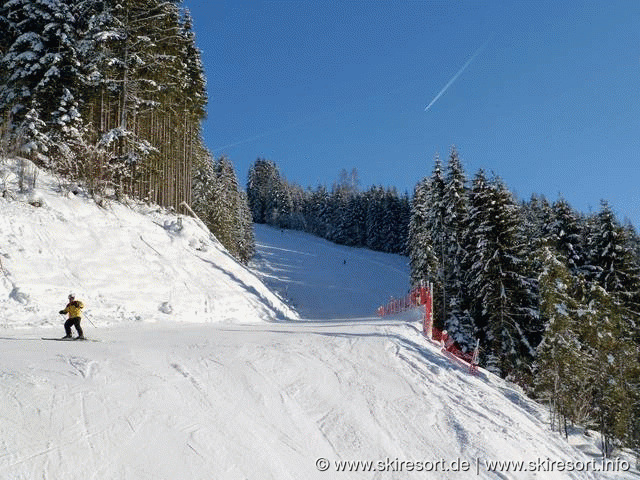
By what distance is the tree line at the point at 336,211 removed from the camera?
85250 mm

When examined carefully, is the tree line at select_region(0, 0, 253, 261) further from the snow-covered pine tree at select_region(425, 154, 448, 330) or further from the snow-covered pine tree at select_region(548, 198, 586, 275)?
the snow-covered pine tree at select_region(548, 198, 586, 275)

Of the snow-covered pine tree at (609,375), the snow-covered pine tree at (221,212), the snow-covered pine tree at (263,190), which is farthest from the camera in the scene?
the snow-covered pine tree at (263,190)

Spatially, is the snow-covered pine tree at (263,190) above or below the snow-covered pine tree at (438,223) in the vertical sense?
above

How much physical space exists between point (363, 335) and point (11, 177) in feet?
45.8

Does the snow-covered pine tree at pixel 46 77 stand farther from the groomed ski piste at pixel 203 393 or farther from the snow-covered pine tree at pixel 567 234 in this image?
the snow-covered pine tree at pixel 567 234

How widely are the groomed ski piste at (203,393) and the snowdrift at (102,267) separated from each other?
0.24 ft

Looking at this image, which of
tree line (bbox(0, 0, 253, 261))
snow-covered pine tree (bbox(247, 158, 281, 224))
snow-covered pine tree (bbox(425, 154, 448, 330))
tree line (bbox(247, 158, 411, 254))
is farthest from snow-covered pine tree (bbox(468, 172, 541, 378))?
snow-covered pine tree (bbox(247, 158, 281, 224))

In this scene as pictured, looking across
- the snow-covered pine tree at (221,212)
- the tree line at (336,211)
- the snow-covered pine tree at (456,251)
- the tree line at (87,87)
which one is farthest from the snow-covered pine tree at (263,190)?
the tree line at (87,87)

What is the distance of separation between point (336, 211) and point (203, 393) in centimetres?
8951

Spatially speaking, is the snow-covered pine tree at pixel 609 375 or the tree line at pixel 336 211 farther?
the tree line at pixel 336 211

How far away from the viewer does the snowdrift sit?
13523mm

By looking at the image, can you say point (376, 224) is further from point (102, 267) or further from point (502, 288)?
point (102, 267)

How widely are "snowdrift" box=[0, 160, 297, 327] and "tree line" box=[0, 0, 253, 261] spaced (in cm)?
140

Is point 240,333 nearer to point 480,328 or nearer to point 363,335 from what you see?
point 363,335
